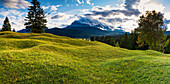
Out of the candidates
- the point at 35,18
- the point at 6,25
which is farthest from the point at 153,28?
the point at 6,25

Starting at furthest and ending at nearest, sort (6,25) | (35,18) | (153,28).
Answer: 1. (6,25)
2. (35,18)
3. (153,28)

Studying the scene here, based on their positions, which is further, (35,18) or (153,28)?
(35,18)

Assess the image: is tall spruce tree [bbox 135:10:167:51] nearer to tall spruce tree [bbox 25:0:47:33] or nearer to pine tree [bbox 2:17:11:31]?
tall spruce tree [bbox 25:0:47:33]

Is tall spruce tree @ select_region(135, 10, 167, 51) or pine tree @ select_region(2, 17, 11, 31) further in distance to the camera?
pine tree @ select_region(2, 17, 11, 31)

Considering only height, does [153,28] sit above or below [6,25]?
below

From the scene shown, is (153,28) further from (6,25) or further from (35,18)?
(6,25)

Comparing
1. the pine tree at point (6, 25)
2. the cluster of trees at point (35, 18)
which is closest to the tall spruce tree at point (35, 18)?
the cluster of trees at point (35, 18)

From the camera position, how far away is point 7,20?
246 feet

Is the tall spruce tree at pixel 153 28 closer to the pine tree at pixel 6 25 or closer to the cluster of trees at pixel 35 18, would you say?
the cluster of trees at pixel 35 18

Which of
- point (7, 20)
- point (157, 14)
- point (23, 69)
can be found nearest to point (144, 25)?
point (157, 14)

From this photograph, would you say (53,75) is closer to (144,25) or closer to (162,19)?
(144,25)

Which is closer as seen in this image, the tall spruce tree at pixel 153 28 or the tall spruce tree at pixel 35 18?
the tall spruce tree at pixel 153 28

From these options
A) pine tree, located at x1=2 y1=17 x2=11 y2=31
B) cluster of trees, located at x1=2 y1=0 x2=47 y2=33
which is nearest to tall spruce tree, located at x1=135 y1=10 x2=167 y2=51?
cluster of trees, located at x1=2 y1=0 x2=47 y2=33

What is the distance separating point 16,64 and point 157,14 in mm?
46020
